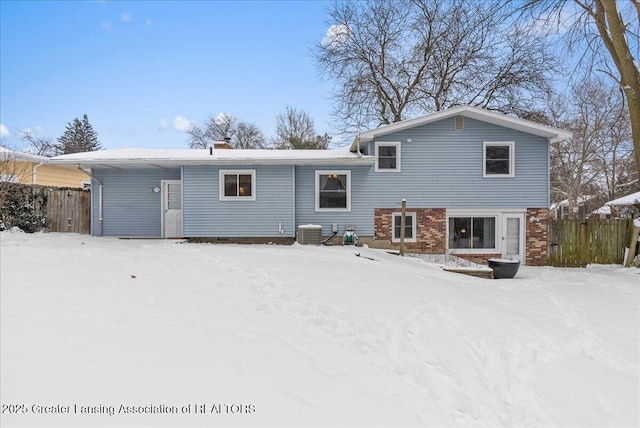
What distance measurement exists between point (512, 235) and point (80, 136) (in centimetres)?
5515

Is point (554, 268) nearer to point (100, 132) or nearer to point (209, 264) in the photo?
point (209, 264)

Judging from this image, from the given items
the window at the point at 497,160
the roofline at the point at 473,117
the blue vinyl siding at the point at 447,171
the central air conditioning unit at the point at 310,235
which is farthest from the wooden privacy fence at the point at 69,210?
the window at the point at 497,160

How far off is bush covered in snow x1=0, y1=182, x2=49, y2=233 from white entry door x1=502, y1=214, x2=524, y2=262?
15749 millimetres

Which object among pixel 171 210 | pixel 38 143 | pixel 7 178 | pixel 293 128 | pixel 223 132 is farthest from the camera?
pixel 223 132

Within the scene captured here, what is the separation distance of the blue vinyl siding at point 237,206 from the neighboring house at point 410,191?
0.11ft

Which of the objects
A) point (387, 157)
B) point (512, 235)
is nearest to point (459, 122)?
point (387, 157)

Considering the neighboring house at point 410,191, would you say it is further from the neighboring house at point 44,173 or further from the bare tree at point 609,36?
the neighboring house at point 44,173

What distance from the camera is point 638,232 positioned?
10.4 meters

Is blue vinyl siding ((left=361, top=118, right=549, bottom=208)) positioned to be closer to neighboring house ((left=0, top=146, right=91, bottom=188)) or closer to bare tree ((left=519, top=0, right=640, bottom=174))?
bare tree ((left=519, top=0, right=640, bottom=174))

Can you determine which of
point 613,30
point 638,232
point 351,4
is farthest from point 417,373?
point 351,4

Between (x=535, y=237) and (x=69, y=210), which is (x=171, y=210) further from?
(x=535, y=237)

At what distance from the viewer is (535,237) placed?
38.9 ft

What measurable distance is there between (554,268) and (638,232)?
2.49 m

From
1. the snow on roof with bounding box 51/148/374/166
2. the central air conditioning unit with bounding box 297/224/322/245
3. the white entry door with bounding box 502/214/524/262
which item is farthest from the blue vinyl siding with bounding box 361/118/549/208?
the central air conditioning unit with bounding box 297/224/322/245
